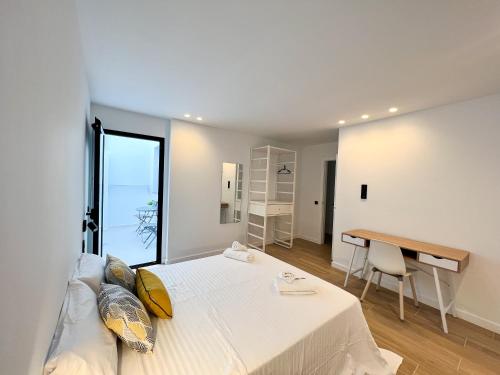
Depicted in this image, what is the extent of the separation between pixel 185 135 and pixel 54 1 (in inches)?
112

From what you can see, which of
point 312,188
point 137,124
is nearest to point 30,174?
point 137,124

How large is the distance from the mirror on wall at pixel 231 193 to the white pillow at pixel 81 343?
122 inches

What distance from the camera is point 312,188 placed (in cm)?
537

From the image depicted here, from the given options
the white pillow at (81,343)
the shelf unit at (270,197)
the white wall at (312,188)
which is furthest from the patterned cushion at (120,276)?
the white wall at (312,188)

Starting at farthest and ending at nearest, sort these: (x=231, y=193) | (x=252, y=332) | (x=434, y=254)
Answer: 1. (x=231, y=193)
2. (x=434, y=254)
3. (x=252, y=332)

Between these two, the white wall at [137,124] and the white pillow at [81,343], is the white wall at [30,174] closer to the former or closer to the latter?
the white pillow at [81,343]

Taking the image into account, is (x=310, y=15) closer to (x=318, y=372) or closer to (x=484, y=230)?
(x=318, y=372)

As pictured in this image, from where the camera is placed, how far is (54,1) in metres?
0.85

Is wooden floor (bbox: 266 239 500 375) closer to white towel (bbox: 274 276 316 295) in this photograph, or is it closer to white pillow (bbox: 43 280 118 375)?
white towel (bbox: 274 276 316 295)

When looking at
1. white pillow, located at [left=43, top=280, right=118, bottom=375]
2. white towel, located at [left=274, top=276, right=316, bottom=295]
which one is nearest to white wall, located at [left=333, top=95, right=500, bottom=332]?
white towel, located at [left=274, top=276, right=316, bottom=295]

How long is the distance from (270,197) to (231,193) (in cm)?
109

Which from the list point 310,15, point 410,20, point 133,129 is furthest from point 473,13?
point 133,129

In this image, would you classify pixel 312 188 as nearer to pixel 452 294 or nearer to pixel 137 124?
pixel 452 294

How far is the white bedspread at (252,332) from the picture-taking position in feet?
3.59
